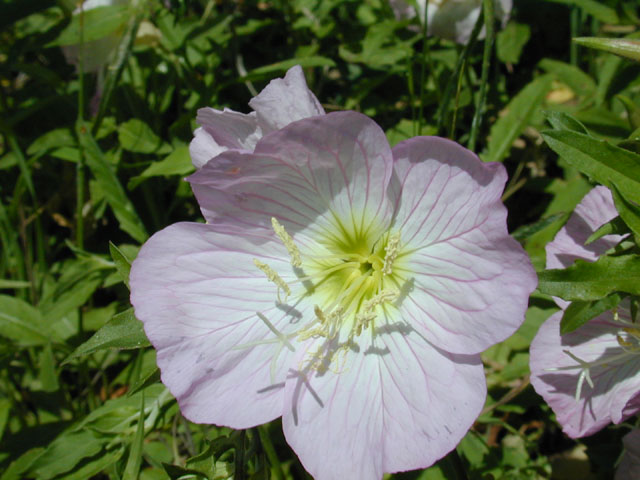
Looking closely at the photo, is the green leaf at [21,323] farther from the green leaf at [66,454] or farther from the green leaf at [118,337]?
the green leaf at [118,337]

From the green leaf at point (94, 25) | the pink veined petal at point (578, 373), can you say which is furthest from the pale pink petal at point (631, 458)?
the green leaf at point (94, 25)

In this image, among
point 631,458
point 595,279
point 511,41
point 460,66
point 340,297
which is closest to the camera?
point 595,279

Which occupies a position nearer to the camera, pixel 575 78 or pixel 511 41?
pixel 575 78

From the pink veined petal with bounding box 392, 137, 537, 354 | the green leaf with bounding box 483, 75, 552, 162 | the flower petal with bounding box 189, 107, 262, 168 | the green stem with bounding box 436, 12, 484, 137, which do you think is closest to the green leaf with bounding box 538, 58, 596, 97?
the green leaf with bounding box 483, 75, 552, 162

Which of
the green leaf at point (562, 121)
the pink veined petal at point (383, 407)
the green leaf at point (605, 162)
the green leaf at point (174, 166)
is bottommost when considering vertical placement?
the pink veined petal at point (383, 407)

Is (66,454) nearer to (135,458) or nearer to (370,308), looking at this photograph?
(135,458)

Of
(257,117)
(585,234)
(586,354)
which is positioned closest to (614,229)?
(585,234)
